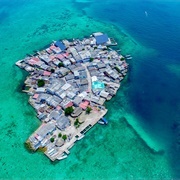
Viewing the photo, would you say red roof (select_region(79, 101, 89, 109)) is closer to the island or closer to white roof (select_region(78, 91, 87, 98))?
the island

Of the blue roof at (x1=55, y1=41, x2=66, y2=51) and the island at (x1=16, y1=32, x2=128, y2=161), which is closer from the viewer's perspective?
the island at (x1=16, y1=32, x2=128, y2=161)

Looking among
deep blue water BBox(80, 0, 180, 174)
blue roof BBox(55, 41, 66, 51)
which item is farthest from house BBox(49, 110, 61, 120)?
blue roof BBox(55, 41, 66, 51)

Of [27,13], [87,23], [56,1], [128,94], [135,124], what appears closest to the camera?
[135,124]

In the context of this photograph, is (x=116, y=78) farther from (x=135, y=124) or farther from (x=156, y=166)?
(x=156, y=166)

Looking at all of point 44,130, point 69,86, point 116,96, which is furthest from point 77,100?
point 44,130

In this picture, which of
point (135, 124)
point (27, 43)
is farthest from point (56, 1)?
point (135, 124)

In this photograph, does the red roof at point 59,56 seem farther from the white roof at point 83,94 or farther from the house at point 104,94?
the house at point 104,94

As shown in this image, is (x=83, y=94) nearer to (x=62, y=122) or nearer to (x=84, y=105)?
(x=84, y=105)
